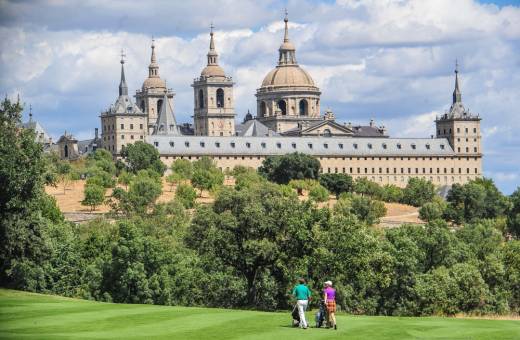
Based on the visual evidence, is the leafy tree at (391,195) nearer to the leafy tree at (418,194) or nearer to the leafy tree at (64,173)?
the leafy tree at (418,194)

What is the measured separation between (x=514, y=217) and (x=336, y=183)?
114 feet

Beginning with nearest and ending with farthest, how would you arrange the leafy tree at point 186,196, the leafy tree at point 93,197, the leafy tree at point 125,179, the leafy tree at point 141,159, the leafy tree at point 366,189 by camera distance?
1. the leafy tree at point 93,197
2. the leafy tree at point 186,196
3. the leafy tree at point 125,179
4. the leafy tree at point 366,189
5. the leafy tree at point 141,159

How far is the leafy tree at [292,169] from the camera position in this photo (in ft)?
527

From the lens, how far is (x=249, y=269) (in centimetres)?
5172

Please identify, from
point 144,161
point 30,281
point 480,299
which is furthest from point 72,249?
point 144,161

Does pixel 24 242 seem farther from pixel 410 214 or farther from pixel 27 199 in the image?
pixel 410 214

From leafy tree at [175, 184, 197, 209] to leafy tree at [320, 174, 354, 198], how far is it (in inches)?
1162

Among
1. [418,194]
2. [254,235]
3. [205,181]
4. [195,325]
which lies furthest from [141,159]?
[195,325]

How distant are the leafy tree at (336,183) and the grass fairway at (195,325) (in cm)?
11889

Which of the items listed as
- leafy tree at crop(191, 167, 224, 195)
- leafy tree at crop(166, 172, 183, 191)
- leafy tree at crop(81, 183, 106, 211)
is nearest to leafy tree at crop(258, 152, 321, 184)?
leafy tree at crop(166, 172, 183, 191)

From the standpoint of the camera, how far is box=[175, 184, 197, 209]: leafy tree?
124 metres

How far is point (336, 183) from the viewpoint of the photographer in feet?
515

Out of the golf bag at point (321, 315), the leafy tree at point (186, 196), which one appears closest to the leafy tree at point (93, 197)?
A: the leafy tree at point (186, 196)

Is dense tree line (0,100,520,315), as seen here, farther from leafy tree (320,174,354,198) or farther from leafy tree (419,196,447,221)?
leafy tree (320,174,354,198)
